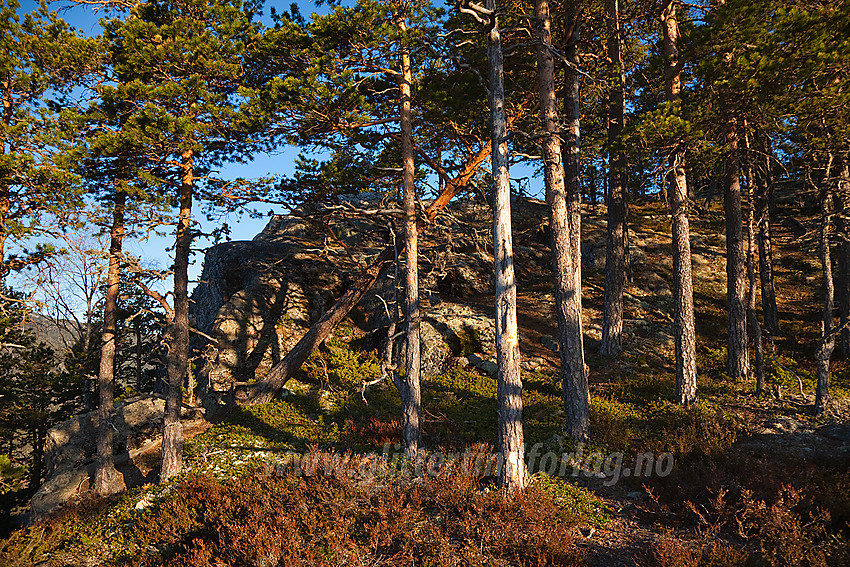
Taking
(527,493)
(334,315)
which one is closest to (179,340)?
(334,315)

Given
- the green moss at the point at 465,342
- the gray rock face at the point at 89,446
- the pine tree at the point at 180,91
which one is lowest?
the gray rock face at the point at 89,446

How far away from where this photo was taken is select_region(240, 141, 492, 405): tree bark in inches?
559

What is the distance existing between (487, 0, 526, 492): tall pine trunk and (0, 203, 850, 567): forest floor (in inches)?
30.3

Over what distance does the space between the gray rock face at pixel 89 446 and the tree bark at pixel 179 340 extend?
1.80m

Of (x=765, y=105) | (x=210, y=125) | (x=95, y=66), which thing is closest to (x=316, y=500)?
(x=210, y=125)

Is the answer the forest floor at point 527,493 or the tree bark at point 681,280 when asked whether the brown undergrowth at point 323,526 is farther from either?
the tree bark at point 681,280

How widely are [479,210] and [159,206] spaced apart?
18810 mm

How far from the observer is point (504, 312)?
27.7ft

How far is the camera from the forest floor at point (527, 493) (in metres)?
6.52

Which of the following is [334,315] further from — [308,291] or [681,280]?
[681,280]

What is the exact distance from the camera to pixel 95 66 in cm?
1043

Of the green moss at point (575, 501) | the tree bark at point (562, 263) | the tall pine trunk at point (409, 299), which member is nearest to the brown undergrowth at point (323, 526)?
the green moss at point (575, 501)

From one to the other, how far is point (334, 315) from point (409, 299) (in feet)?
22.9

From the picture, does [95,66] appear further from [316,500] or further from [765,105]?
[765,105]
